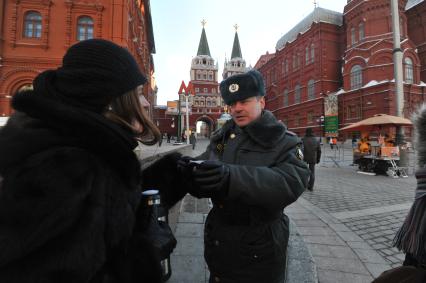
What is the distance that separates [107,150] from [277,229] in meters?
1.11

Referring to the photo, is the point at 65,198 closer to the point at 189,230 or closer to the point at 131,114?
the point at 131,114

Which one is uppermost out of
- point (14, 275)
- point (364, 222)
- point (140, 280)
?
point (14, 275)

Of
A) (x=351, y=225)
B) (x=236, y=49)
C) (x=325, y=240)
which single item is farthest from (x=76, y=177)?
(x=236, y=49)

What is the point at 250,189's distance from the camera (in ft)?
4.22

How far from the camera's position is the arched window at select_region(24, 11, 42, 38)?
16172mm

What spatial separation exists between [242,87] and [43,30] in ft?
63.0

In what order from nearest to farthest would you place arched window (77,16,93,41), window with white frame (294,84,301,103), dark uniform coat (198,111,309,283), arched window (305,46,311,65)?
dark uniform coat (198,111,309,283) < arched window (77,16,93,41) < arched window (305,46,311,65) < window with white frame (294,84,301,103)

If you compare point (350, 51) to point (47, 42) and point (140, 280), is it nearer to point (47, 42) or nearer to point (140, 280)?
point (47, 42)

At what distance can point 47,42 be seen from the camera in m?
16.2

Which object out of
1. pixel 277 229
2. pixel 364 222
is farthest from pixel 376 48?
pixel 277 229

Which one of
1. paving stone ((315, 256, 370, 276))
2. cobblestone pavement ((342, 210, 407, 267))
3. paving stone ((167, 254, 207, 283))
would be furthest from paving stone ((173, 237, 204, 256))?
cobblestone pavement ((342, 210, 407, 267))

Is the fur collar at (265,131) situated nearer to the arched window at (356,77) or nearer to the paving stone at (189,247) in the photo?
the paving stone at (189,247)

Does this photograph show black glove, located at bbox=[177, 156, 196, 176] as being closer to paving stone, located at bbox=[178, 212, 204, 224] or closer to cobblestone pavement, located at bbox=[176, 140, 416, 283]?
cobblestone pavement, located at bbox=[176, 140, 416, 283]

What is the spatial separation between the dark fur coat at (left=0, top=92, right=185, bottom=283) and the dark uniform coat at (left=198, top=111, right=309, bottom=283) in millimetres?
571
